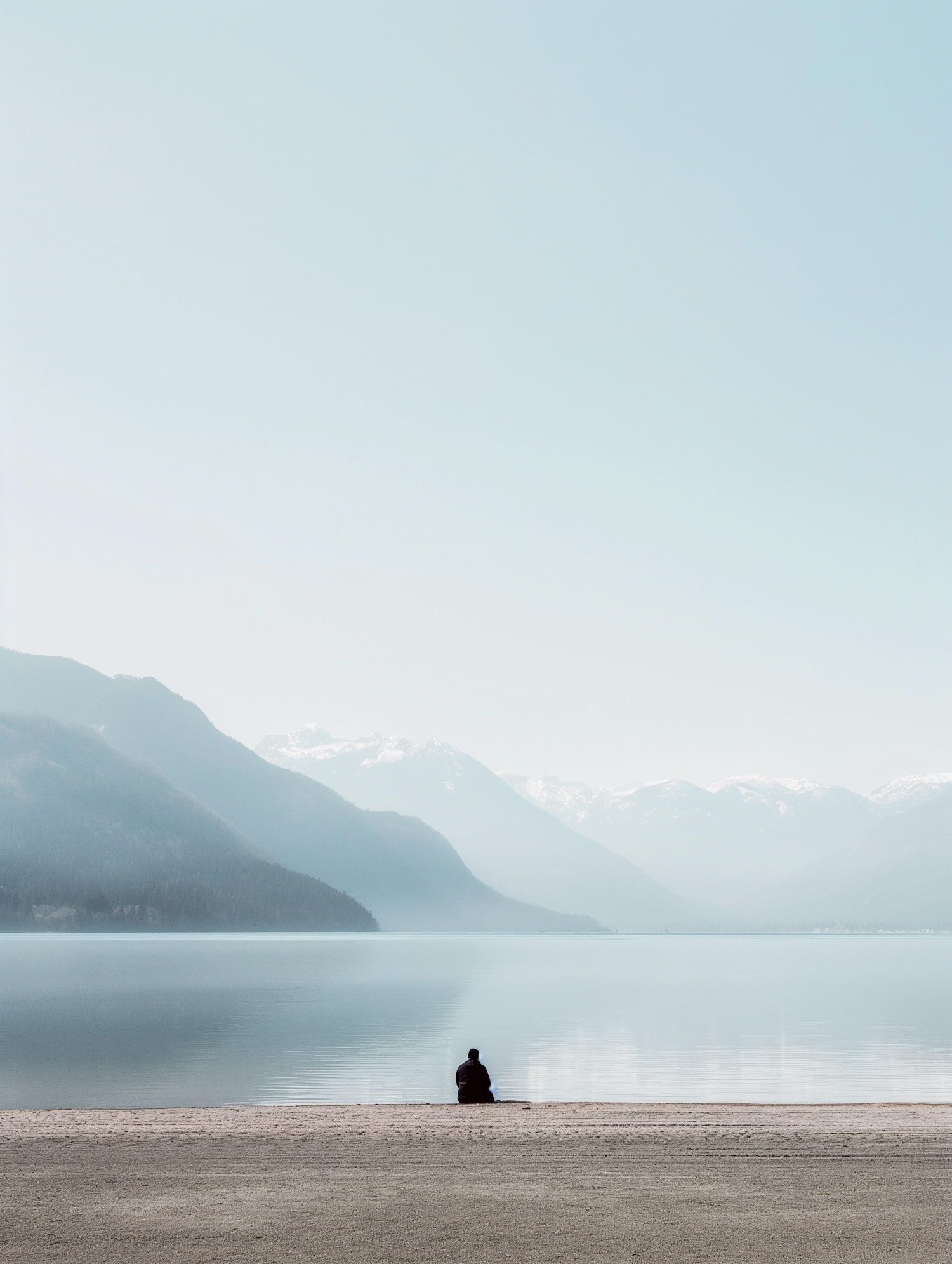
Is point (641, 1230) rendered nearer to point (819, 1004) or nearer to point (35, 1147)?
point (35, 1147)

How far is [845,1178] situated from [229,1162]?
1086 cm

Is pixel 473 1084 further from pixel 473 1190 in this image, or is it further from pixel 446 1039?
pixel 446 1039

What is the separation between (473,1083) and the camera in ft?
109

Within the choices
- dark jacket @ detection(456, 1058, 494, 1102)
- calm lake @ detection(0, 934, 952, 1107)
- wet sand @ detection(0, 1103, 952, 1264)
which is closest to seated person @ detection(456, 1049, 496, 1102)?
dark jacket @ detection(456, 1058, 494, 1102)

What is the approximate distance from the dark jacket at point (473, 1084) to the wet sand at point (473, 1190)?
159 inches

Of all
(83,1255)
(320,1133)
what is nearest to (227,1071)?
(320,1133)

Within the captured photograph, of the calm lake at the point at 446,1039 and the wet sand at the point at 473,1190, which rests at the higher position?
the wet sand at the point at 473,1190

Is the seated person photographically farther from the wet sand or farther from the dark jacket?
the wet sand

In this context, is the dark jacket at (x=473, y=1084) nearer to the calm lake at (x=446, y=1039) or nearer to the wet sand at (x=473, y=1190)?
the wet sand at (x=473, y=1190)

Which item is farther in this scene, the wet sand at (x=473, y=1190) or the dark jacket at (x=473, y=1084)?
the dark jacket at (x=473, y=1084)

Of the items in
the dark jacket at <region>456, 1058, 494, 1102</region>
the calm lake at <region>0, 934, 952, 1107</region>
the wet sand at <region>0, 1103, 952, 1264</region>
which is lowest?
the calm lake at <region>0, 934, 952, 1107</region>

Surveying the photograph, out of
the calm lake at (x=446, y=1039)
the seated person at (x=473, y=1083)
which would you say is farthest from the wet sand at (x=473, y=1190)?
the calm lake at (x=446, y=1039)

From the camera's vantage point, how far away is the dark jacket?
33188 mm

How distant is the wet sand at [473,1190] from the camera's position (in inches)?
627
